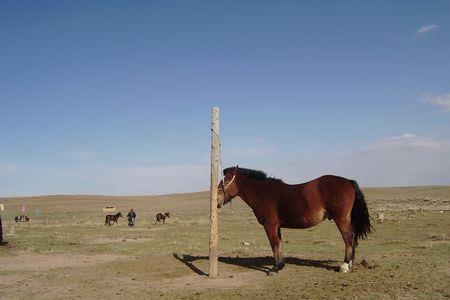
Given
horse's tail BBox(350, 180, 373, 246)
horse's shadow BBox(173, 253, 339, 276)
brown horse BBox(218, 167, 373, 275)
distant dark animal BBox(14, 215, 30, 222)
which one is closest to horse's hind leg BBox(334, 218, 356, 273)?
brown horse BBox(218, 167, 373, 275)

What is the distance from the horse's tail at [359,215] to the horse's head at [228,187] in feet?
10.6

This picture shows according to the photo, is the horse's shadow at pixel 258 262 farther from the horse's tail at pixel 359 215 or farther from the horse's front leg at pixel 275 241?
the horse's tail at pixel 359 215

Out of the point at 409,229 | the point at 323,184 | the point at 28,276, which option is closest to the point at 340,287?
the point at 323,184

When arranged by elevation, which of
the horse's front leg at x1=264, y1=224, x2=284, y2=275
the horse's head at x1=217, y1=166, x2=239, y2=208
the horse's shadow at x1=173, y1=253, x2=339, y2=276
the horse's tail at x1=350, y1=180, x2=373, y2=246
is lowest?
the horse's shadow at x1=173, y1=253, x2=339, y2=276

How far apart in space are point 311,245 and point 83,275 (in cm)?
1209

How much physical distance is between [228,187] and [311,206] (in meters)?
2.52

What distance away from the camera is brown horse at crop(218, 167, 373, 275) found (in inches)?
457

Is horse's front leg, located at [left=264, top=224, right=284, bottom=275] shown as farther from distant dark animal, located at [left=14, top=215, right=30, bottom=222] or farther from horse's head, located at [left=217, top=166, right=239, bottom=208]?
distant dark animal, located at [left=14, top=215, right=30, bottom=222]

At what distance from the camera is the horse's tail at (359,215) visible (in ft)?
38.5

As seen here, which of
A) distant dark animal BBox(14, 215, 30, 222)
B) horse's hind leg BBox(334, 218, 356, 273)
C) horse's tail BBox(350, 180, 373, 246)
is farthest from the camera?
distant dark animal BBox(14, 215, 30, 222)

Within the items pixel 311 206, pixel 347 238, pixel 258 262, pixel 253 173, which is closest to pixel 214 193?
pixel 253 173

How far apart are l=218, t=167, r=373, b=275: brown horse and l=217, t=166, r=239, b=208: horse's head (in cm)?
15

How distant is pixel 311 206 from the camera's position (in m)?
11.8

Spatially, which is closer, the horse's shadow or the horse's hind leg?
the horse's hind leg
